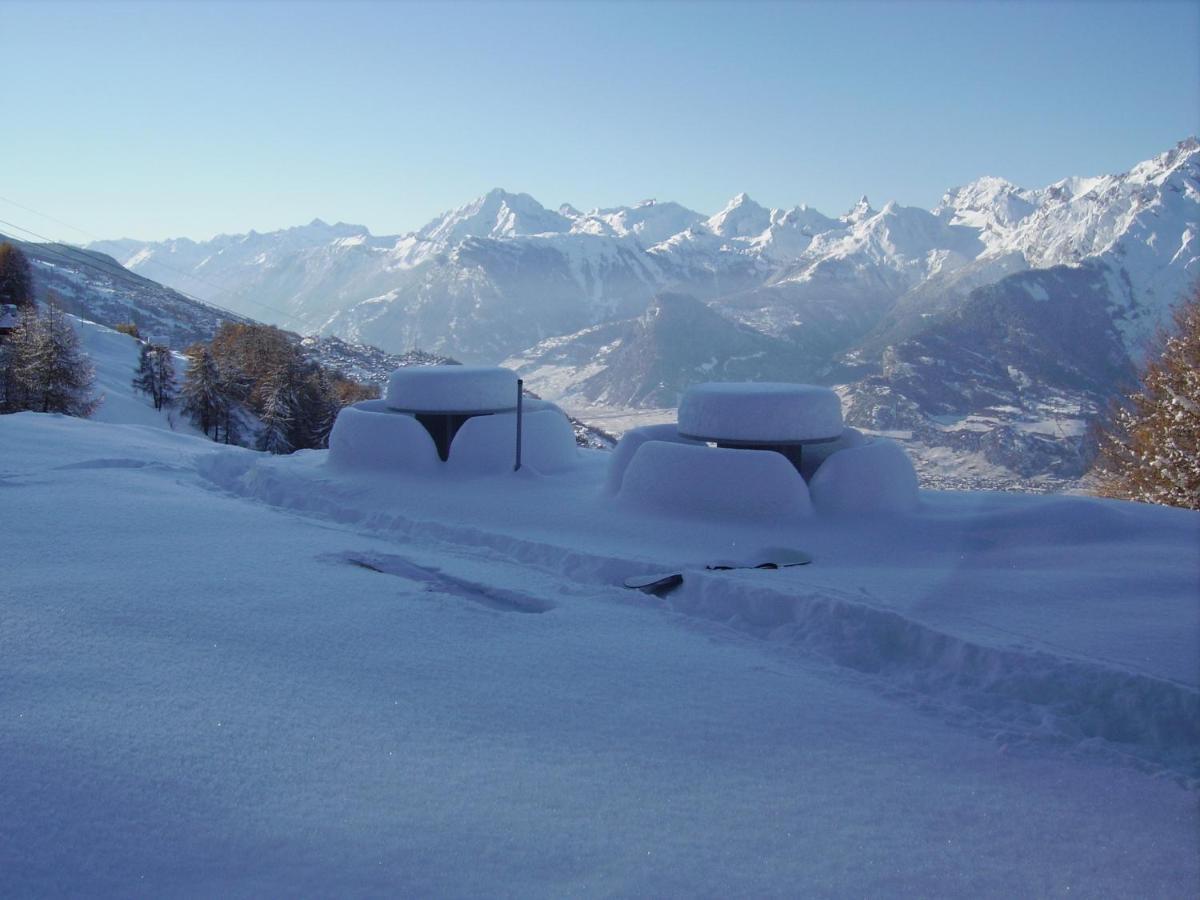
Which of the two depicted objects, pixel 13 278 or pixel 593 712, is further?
pixel 13 278

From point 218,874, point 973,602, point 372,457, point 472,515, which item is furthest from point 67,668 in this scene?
point 372,457

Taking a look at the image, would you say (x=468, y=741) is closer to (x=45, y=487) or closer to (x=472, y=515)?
(x=472, y=515)

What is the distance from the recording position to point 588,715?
4.59 m

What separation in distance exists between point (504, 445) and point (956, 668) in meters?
8.01

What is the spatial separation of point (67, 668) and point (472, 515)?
5802 millimetres

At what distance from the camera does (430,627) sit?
5.96m

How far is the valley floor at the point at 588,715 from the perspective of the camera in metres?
3.24

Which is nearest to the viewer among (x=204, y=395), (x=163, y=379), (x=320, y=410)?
(x=204, y=395)

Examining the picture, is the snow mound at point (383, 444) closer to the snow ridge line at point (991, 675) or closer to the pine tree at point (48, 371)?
the snow ridge line at point (991, 675)

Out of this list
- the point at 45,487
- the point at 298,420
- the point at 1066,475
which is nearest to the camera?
the point at 45,487

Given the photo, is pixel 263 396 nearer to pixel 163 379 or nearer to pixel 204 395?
pixel 204 395

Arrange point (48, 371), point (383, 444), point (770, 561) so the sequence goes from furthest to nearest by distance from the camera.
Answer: point (48, 371)
point (383, 444)
point (770, 561)

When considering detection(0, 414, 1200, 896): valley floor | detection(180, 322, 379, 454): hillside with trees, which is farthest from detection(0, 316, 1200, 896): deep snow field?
detection(180, 322, 379, 454): hillside with trees

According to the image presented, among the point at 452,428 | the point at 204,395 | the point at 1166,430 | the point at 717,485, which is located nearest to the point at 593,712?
the point at 717,485
